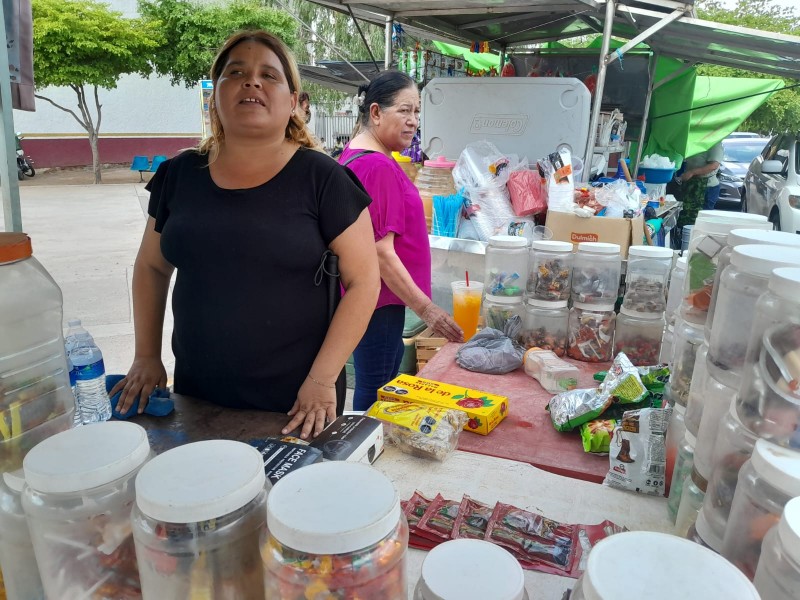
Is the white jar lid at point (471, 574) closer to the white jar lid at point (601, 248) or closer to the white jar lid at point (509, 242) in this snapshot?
the white jar lid at point (601, 248)

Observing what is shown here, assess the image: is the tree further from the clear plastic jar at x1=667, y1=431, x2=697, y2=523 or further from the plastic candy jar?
the clear plastic jar at x1=667, y1=431, x2=697, y2=523

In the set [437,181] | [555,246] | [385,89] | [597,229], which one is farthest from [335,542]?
[437,181]

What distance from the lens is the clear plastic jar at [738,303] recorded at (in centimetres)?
91

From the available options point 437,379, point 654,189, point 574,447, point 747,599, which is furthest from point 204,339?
point 654,189

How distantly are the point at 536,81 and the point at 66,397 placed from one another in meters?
4.17

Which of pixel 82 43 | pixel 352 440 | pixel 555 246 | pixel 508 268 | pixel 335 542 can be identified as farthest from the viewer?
pixel 82 43

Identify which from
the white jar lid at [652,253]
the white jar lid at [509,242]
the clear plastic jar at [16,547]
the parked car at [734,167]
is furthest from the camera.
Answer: the parked car at [734,167]

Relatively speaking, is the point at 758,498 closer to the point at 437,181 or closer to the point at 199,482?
the point at 199,482

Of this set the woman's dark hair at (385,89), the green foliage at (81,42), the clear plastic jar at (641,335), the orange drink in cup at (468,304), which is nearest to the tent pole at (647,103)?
the orange drink in cup at (468,304)

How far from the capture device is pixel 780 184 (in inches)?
308

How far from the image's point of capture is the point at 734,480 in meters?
0.86

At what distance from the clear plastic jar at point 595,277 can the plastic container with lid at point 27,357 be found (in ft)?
6.79

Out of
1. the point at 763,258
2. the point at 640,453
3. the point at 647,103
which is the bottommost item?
the point at 640,453

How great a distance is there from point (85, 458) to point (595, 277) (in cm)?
225
